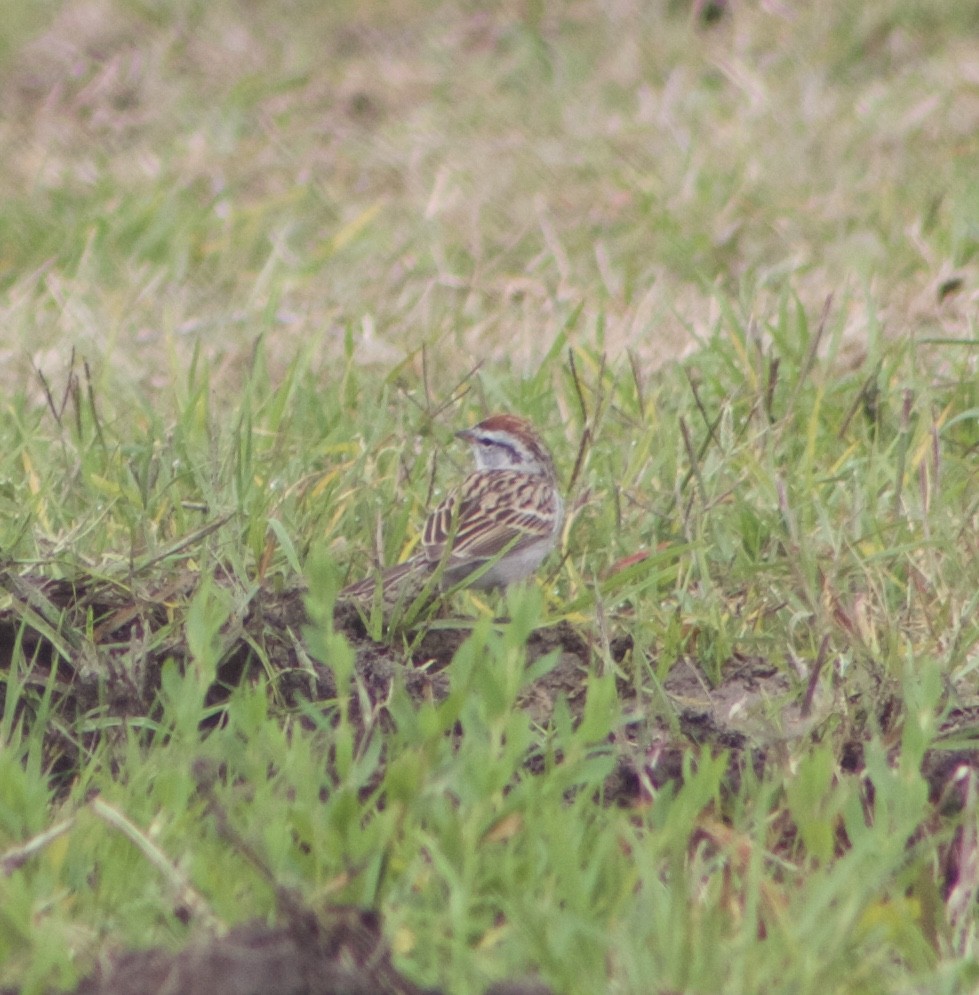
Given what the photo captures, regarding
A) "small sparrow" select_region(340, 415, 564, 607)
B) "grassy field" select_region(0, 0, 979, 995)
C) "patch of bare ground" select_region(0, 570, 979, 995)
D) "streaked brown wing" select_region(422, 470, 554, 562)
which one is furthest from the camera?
"streaked brown wing" select_region(422, 470, 554, 562)

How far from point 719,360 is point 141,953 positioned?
4.43 meters

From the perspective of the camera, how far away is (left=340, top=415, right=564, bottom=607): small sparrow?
17.6ft

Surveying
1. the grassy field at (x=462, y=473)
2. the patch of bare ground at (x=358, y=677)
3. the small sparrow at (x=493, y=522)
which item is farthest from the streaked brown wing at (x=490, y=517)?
the patch of bare ground at (x=358, y=677)

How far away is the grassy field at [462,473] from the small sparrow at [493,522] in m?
0.12

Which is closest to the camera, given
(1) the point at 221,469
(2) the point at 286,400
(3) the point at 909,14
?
(1) the point at 221,469

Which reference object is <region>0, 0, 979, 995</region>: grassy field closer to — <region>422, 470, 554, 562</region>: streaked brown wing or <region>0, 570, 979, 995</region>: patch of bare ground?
<region>0, 570, 979, 995</region>: patch of bare ground

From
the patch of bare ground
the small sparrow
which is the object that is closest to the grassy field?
the patch of bare ground

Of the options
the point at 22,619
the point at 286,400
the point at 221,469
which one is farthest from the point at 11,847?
the point at 286,400

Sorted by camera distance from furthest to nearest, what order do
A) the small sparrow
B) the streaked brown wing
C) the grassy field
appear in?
the streaked brown wing, the small sparrow, the grassy field

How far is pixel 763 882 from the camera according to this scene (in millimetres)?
3596

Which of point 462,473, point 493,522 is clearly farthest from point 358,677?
point 462,473

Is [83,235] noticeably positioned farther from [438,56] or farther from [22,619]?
[22,619]

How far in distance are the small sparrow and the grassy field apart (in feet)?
0.40

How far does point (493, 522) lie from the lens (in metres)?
5.88
